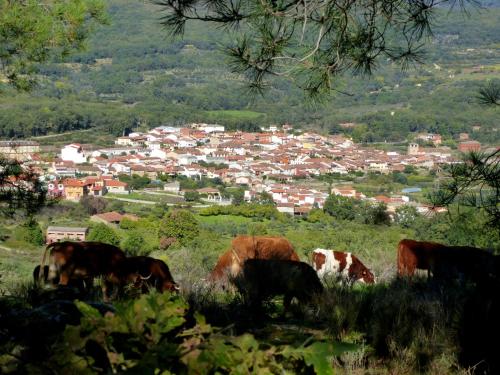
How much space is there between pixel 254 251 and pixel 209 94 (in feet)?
254

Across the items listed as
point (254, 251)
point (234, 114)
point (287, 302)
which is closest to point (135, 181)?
point (234, 114)

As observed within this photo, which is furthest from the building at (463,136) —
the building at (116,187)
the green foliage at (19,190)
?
the green foliage at (19,190)

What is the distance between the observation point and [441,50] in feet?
237

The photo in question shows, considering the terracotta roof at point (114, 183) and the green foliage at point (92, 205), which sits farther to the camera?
the terracotta roof at point (114, 183)

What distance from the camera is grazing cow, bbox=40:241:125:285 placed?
21.2 ft

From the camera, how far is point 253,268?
18.2 feet

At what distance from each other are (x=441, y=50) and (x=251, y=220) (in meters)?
45.9

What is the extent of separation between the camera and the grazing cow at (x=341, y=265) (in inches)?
304

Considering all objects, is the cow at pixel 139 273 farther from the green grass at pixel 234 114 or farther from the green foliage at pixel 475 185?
the green grass at pixel 234 114

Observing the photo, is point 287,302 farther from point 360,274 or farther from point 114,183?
point 114,183

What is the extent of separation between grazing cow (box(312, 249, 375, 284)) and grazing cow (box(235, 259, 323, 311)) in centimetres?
208

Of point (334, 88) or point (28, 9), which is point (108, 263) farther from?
point (28, 9)

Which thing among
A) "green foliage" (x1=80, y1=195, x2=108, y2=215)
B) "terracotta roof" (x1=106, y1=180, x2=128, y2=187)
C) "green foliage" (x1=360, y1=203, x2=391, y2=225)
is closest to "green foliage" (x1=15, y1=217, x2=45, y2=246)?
"green foliage" (x1=360, y1=203, x2=391, y2=225)

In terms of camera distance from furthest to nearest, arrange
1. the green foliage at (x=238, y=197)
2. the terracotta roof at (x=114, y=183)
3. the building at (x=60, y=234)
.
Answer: the terracotta roof at (x=114, y=183)
the green foliage at (x=238, y=197)
the building at (x=60, y=234)
